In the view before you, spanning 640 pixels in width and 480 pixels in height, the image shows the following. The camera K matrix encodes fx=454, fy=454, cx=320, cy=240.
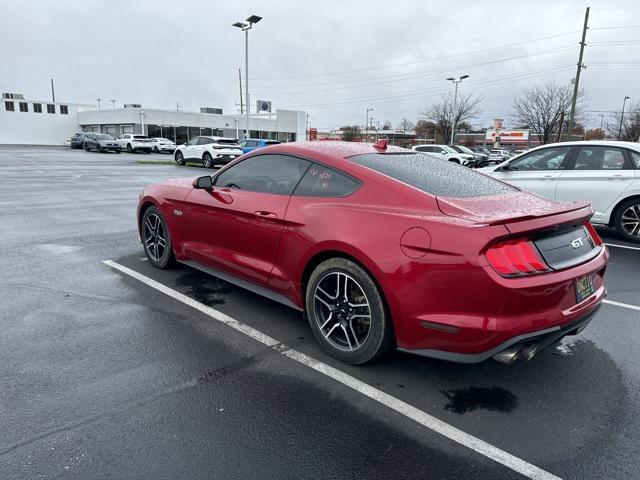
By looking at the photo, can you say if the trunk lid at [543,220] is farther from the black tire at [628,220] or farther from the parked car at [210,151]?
the parked car at [210,151]

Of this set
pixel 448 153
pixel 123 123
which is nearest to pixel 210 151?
pixel 448 153

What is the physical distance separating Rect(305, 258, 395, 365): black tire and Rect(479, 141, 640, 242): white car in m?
6.04

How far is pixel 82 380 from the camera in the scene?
300cm

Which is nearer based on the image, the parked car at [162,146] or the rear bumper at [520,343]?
the rear bumper at [520,343]

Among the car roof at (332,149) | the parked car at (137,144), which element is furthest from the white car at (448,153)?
the parked car at (137,144)

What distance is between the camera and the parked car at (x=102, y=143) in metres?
39.3

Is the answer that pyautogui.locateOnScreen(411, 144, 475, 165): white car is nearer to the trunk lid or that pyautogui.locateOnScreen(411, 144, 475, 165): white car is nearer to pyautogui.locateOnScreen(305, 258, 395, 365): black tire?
the trunk lid

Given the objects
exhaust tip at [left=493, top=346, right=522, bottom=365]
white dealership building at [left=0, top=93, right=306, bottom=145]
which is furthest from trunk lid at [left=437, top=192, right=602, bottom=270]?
white dealership building at [left=0, top=93, right=306, bottom=145]

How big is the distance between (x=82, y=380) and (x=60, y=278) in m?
2.45

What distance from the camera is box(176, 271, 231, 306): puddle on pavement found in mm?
4488

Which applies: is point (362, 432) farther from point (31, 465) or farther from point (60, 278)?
point (60, 278)

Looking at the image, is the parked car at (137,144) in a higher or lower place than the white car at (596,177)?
higher

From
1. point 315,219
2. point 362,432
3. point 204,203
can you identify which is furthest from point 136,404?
point 204,203

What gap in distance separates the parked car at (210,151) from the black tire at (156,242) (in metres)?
19.1
